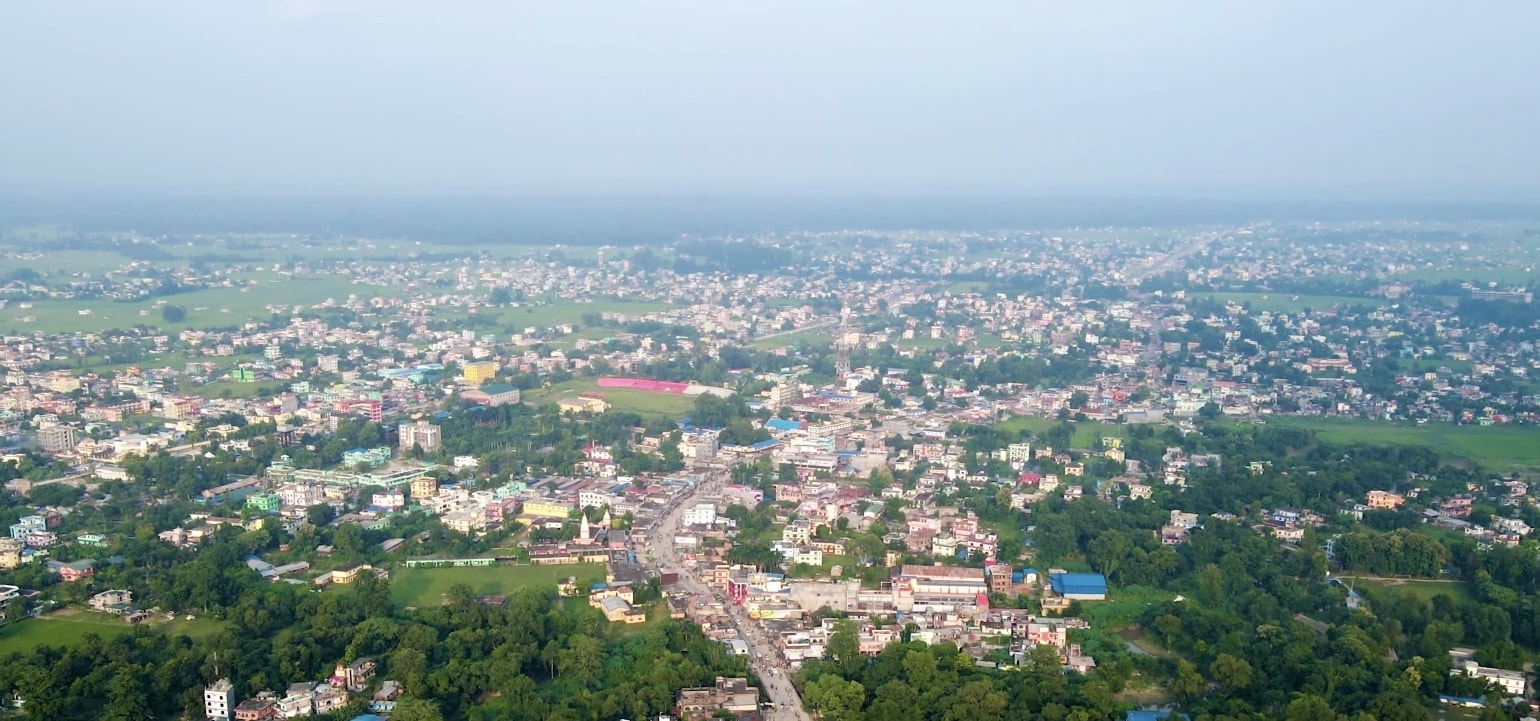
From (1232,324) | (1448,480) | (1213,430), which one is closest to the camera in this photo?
(1448,480)

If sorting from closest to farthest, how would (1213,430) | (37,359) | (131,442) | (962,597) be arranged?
(962,597)
(131,442)
(1213,430)
(37,359)

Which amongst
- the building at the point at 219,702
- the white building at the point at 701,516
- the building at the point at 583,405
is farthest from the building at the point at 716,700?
the building at the point at 583,405

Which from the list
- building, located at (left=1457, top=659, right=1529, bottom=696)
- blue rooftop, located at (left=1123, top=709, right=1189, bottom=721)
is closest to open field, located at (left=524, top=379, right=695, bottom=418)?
blue rooftop, located at (left=1123, top=709, right=1189, bottom=721)

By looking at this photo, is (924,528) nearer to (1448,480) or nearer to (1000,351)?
(1448,480)

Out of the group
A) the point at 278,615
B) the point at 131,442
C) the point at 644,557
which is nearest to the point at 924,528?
the point at 644,557

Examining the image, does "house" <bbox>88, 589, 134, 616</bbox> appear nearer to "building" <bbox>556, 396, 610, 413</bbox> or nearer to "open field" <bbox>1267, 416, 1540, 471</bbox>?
"building" <bbox>556, 396, 610, 413</bbox>

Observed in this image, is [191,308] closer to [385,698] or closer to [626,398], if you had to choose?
[626,398]

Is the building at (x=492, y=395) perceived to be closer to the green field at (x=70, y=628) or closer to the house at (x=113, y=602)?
the house at (x=113, y=602)
